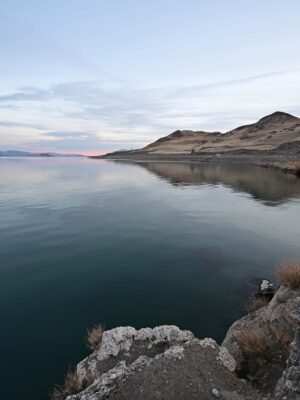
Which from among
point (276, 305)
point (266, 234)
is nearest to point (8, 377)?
point (276, 305)

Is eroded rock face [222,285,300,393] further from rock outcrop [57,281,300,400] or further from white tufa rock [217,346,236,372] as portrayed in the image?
white tufa rock [217,346,236,372]

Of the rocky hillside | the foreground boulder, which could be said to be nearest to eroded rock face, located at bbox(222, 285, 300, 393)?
the rocky hillside

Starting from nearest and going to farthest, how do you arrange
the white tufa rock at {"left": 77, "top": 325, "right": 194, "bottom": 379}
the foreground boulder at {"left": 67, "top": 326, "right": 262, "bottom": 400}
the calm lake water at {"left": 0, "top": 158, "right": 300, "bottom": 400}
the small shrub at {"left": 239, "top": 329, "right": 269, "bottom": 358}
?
the foreground boulder at {"left": 67, "top": 326, "right": 262, "bottom": 400}, the small shrub at {"left": 239, "top": 329, "right": 269, "bottom": 358}, the white tufa rock at {"left": 77, "top": 325, "right": 194, "bottom": 379}, the calm lake water at {"left": 0, "top": 158, "right": 300, "bottom": 400}

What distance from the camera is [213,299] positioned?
45.1ft

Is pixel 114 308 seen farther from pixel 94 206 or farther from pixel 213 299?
pixel 94 206

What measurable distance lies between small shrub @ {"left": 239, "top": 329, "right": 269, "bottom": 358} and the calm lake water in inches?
91.1

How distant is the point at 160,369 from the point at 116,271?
934cm

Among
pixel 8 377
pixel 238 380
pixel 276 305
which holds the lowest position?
pixel 8 377

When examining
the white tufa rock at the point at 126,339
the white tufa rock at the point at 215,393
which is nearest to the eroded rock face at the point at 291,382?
the white tufa rock at the point at 215,393

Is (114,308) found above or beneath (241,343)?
beneath

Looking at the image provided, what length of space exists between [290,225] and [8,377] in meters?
22.9

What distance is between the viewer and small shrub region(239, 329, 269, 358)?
849cm

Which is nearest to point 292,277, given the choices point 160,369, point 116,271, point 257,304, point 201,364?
point 257,304

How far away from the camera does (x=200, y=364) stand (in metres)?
8.05
